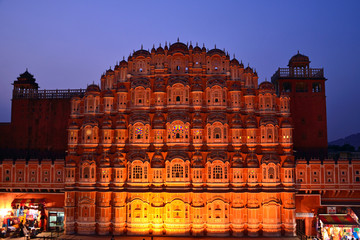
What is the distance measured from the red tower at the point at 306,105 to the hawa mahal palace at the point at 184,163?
7.76 ft

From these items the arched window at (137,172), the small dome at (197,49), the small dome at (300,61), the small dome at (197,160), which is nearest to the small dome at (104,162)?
the arched window at (137,172)

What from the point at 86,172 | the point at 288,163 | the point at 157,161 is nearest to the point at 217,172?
the point at 157,161

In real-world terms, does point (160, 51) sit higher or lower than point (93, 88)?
higher

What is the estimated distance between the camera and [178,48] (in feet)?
113

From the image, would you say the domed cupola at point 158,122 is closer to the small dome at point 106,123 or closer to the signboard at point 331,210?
the small dome at point 106,123

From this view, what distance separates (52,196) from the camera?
3600 centimetres

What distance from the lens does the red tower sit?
38.0 meters

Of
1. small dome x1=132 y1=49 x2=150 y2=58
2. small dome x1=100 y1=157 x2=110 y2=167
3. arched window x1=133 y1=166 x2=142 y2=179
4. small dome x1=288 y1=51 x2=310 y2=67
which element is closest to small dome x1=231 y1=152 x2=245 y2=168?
arched window x1=133 y1=166 x2=142 y2=179

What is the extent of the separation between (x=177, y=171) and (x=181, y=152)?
6.01 ft

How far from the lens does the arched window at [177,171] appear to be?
32.1 meters

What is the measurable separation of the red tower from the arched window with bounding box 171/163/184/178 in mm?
Result: 13897

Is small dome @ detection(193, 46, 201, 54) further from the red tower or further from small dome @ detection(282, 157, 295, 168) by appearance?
small dome @ detection(282, 157, 295, 168)

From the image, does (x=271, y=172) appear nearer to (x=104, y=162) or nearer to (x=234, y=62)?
(x=234, y=62)

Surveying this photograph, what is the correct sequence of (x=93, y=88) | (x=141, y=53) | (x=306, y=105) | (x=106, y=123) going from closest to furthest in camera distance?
(x=106, y=123), (x=141, y=53), (x=93, y=88), (x=306, y=105)
